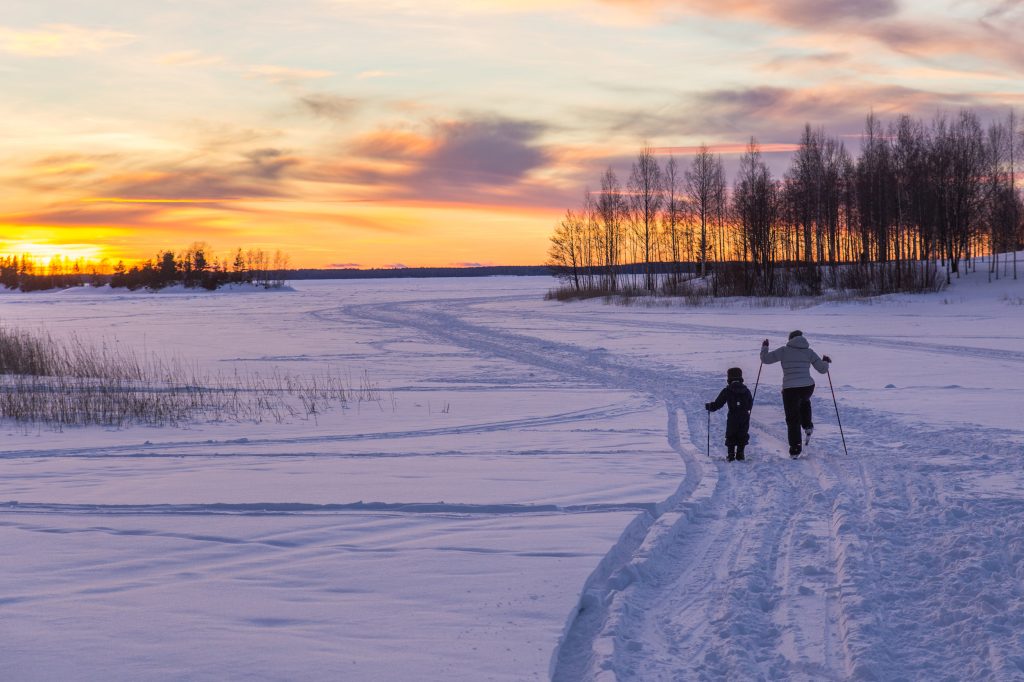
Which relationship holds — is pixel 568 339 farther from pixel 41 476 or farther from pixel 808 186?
pixel 808 186

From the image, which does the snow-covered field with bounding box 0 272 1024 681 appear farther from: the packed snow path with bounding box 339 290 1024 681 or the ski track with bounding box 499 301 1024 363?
the ski track with bounding box 499 301 1024 363

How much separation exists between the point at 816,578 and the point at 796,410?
15.7 ft

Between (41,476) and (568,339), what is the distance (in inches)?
800

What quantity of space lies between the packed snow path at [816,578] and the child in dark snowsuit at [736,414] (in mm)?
302

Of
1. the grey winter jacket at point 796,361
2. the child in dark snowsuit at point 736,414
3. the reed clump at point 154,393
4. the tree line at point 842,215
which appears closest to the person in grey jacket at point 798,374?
the grey winter jacket at point 796,361

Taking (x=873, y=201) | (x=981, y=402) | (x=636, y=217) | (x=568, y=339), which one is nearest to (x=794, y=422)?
(x=981, y=402)

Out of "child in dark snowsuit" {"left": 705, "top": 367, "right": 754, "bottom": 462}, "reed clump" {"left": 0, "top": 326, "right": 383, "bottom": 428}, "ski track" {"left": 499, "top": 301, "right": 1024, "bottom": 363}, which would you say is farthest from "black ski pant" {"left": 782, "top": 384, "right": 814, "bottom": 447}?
"ski track" {"left": 499, "top": 301, "right": 1024, "bottom": 363}

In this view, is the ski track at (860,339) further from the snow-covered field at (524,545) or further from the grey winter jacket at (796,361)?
the grey winter jacket at (796,361)

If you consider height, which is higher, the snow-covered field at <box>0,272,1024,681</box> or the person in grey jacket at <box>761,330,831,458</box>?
the person in grey jacket at <box>761,330,831,458</box>

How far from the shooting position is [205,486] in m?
8.67

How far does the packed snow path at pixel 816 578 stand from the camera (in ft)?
14.5

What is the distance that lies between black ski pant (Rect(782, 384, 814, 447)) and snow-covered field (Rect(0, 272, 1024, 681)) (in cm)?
39

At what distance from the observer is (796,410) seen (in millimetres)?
10102

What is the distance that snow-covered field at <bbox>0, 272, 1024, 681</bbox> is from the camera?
14.9 feet
